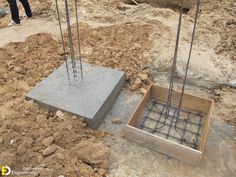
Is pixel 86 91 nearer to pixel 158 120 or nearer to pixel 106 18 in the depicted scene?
pixel 158 120

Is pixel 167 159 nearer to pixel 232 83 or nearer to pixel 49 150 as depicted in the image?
pixel 49 150

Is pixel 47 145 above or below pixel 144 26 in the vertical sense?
below

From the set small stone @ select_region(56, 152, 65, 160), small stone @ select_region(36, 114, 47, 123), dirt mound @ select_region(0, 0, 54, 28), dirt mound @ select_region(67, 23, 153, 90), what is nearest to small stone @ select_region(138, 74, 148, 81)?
dirt mound @ select_region(67, 23, 153, 90)

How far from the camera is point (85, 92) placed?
11.6 feet

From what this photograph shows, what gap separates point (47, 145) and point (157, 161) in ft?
3.93

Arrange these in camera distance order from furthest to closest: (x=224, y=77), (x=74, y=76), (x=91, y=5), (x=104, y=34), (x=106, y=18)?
1. (x=91, y=5)
2. (x=106, y=18)
3. (x=104, y=34)
4. (x=224, y=77)
5. (x=74, y=76)

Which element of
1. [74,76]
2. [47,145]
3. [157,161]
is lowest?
[157,161]

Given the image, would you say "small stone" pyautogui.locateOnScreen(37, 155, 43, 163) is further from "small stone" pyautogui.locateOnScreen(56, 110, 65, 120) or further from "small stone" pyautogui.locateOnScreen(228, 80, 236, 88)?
"small stone" pyautogui.locateOnScreen(228, 80, 236, 88)

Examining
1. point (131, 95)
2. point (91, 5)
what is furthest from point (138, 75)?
point (91, 5)

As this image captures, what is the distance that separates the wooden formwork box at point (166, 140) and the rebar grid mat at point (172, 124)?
2.9 inches

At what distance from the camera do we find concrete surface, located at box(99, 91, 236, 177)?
9.62 feet

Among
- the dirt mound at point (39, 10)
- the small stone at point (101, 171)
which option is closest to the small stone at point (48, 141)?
the small stone at point (101, 171)

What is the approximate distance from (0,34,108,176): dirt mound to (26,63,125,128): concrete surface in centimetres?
11

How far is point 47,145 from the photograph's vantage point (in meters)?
2.96
